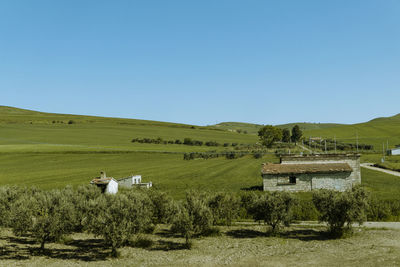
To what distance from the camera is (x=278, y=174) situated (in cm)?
4738

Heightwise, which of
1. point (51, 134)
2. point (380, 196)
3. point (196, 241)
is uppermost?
point (51, 134)

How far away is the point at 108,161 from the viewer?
94875mm

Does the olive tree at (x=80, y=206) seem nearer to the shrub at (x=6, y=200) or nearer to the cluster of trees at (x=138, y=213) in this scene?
the cluster of trees at (x=138, y=213)

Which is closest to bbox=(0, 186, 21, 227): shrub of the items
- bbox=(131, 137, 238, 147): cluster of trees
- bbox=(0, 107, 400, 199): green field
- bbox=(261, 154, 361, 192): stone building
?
bbox=(0, 107, 400, 199): green field

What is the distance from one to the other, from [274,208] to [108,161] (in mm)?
72058

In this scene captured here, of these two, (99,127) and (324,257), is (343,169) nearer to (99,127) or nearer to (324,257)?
(324,257)

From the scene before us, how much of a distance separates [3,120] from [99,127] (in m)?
47.1

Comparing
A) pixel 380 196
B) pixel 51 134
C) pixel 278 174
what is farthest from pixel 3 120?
pixel 380 196

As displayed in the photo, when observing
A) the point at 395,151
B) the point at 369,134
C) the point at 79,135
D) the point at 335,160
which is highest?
the point at 369,134

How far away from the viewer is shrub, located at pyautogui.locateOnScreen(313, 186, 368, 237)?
2925 cm

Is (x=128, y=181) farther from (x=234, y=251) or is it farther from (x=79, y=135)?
(x=79, y=135)

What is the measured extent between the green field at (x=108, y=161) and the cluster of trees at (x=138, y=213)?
41.0 ft

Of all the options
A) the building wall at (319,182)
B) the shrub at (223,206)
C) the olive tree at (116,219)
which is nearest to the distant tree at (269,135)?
the building wall at (319,182)

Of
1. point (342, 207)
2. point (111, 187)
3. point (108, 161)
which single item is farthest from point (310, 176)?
point (108, 161)
